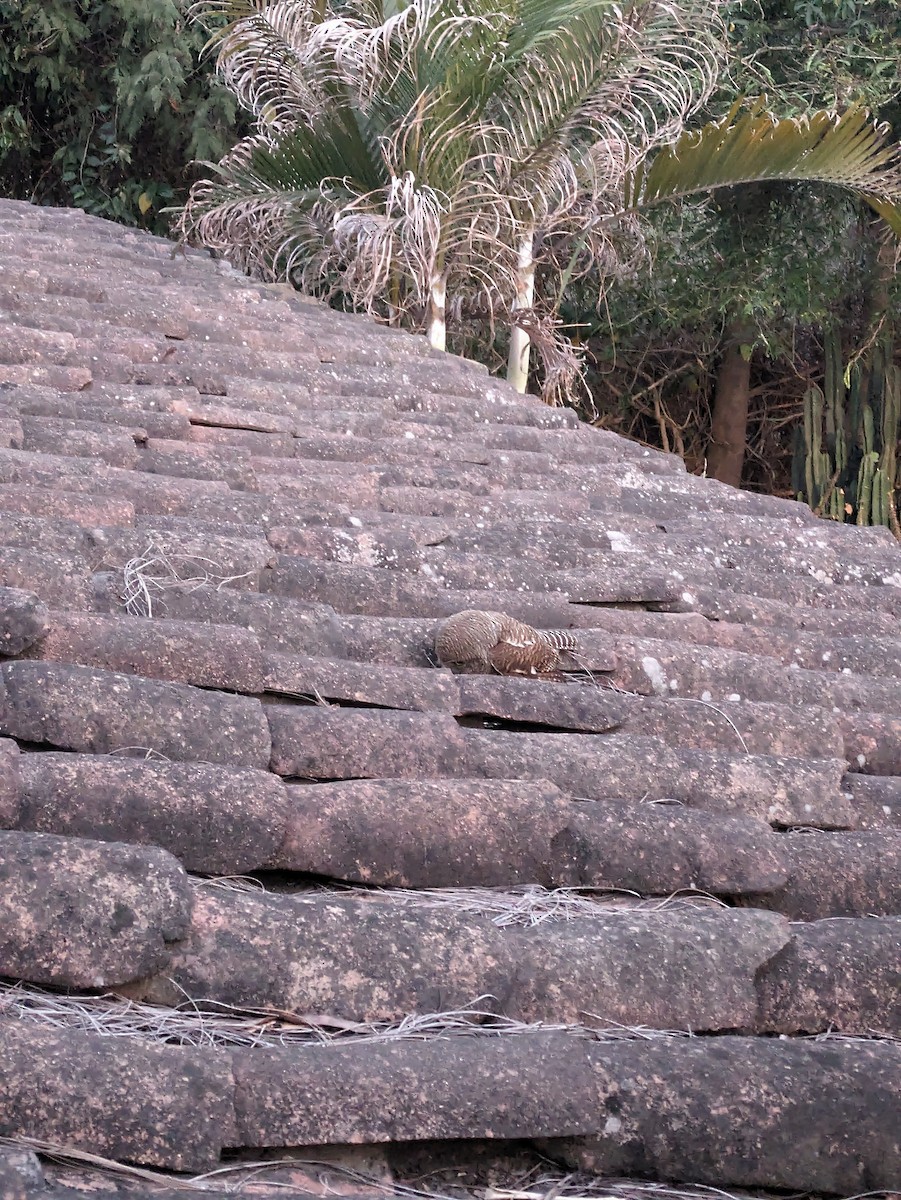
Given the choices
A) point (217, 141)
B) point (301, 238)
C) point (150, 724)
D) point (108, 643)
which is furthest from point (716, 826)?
point (217, 141)

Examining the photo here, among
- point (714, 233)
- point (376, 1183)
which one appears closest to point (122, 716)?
point (376, 1183)

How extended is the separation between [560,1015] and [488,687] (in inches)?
38.0

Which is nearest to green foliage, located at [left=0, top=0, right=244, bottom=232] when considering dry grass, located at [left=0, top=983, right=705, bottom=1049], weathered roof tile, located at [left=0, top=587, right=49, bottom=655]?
weathered roof tile, located at [left=0, top=587, right=49, bottom=655]

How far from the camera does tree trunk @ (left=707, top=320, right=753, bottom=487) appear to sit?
40.0 feet

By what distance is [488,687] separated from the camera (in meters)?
2.70

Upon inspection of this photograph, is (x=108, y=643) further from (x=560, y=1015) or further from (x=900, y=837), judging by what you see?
(x=900, y=837)

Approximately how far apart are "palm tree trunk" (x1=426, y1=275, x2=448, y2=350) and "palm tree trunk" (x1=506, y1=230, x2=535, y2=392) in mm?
701

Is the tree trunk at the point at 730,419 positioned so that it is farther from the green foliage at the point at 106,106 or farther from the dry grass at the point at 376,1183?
the dry grass at the point at 376,1183

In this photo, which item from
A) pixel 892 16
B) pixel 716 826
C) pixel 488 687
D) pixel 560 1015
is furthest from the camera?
pixel 892 16

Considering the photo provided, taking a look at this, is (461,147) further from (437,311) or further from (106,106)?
(106,106)

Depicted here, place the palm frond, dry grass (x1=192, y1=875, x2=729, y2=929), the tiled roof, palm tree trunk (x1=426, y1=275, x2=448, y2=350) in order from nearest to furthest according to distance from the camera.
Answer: the tiled roof
dry grass (x1=192, y1=875, x2=729, y2=929)
palm tree trunk (x1=426, y1=275, x2=448, y2=350)
the palm frond

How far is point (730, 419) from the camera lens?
12.3 meters

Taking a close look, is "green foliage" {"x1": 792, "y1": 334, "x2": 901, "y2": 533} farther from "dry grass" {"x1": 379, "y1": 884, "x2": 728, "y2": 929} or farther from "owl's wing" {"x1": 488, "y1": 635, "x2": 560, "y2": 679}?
"dry grass" {"x1": 379, "y1": 884, "x2": 728, "y2": 929}

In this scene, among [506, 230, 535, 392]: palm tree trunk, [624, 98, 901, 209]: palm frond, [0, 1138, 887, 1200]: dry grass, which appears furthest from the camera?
[506, 230, 535, 392]: palm tree trunk
